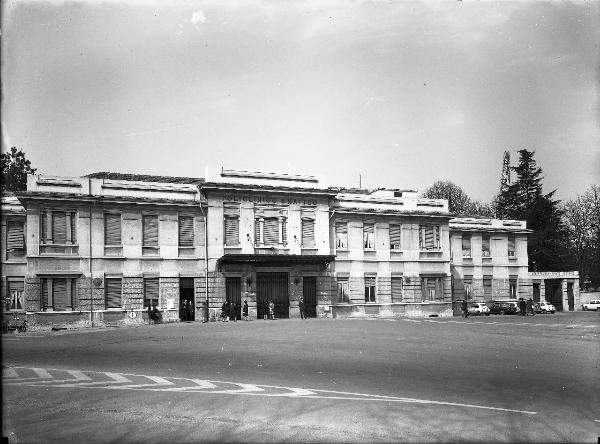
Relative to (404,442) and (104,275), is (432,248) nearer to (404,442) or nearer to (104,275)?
(104,275)

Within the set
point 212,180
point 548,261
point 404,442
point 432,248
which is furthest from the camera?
point 548,261

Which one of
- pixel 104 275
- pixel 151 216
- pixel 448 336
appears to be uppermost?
pixel 151 216

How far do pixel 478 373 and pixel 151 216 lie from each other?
28.9 metres

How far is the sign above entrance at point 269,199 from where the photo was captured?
135 feet

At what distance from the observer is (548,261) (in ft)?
254

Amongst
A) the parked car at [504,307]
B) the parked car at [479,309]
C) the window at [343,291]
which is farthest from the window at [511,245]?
the window at [343,291]

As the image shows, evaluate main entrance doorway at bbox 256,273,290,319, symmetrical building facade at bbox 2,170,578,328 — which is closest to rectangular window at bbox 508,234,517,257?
symmetrical building facade at bbox 2,170,578,328

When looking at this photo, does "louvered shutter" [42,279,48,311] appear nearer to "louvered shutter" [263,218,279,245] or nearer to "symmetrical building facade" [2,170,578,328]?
"symmetrical building facade" [2,170,578,328]

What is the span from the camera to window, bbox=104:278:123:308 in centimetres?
3784

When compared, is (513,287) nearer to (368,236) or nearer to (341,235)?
(368,236)

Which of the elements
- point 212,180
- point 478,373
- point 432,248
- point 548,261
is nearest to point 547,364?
point 478,373

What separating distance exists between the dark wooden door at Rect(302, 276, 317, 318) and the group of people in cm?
780

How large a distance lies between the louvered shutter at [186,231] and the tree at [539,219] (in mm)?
48761

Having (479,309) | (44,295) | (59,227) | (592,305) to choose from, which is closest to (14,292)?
(44,295)
